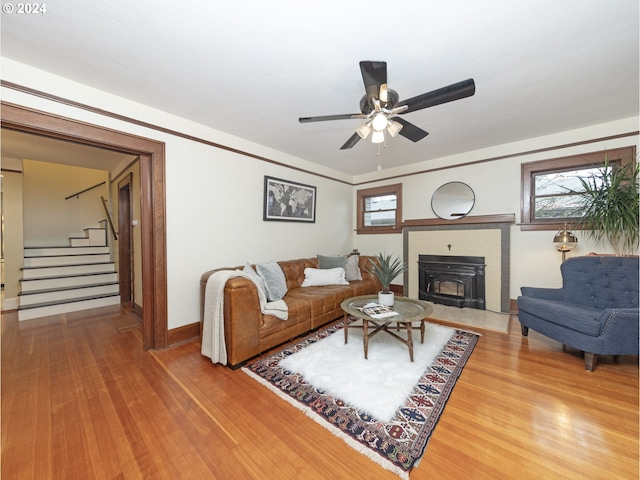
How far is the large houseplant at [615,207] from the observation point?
99.2 inches

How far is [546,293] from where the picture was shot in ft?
9.00

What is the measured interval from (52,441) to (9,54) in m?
2.66

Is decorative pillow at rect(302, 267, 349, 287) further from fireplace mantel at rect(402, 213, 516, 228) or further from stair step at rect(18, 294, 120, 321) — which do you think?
stair step at rect(18, 294, 120, 321)

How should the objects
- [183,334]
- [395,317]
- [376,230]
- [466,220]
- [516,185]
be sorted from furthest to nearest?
[376,230], [466,220], [516,185], [183,334], [395,317]

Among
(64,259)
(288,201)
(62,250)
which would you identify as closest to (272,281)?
(288,201)

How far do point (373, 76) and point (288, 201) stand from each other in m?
2.55

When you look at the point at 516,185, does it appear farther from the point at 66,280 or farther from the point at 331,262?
the point at 66,280

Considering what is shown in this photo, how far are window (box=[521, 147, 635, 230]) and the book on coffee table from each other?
2630mm

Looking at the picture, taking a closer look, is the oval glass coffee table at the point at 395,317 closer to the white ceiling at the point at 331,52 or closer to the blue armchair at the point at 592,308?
the blue armchair at the point at 592,308

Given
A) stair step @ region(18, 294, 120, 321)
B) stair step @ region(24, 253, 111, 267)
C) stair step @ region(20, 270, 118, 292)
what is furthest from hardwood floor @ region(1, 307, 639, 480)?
stair step @ region(24, 253, 111, 267)

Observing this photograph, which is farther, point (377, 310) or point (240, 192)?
point (240, 192)

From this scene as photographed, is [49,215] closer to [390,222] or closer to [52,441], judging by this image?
[52,441]

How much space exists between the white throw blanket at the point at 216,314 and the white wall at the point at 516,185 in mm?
3292

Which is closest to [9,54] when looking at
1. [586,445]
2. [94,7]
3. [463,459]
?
[94,7]
